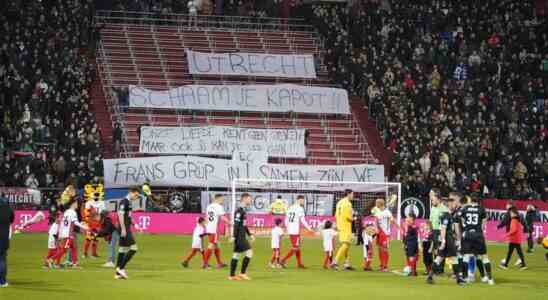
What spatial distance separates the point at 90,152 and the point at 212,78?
1121 cm

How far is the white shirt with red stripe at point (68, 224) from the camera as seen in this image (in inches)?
1143

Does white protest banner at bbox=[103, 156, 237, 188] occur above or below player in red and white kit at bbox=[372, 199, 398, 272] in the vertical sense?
above

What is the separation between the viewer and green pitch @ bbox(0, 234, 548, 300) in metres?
22.6

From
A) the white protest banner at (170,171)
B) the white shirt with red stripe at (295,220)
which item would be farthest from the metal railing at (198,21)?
the white shirt with red stripe at (295,220)

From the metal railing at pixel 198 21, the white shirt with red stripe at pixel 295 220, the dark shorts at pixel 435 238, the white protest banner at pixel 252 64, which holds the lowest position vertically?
the dark shorts at pixel 435 238

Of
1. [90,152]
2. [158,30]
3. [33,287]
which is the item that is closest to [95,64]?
[158,30]

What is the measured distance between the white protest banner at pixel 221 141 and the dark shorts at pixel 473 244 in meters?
26.2

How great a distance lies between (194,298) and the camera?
21.8 metres

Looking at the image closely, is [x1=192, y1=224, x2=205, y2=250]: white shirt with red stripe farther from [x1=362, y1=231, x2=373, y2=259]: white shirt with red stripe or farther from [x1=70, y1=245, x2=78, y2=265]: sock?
[x1=362, y1=231, x2=373, y2=259]: white shirt with red stripe

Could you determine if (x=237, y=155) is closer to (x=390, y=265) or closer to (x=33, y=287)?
(x=390, y=265)

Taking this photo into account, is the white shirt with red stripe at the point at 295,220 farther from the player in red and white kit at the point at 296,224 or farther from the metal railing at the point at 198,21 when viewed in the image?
the metal railing at the point at 198,21

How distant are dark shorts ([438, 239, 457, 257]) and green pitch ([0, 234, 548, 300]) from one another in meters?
0.75

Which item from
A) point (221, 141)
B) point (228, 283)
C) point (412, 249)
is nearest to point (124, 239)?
point (228, 283)

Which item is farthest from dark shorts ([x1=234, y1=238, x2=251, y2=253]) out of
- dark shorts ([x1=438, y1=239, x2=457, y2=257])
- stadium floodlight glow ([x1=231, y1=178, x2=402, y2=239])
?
stadium floodlight glow ([x1=231, y1=178, x2=402, y2=239])
